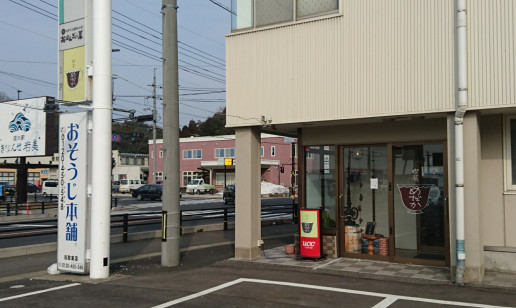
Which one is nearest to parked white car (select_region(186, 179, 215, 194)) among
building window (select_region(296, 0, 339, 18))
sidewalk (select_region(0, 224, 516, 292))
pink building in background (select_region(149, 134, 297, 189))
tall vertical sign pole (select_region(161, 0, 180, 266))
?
pink building in background (select_region(149, 134, 297, 189))

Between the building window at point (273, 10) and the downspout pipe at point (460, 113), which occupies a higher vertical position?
the building window at point (273, 10)

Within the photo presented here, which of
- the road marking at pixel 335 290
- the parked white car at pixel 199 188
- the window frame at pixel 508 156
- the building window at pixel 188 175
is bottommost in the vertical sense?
the parked white car at pixel 199 188

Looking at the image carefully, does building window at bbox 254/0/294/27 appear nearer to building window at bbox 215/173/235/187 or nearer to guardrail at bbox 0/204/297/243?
guardrail at bbox 0/204/297/243

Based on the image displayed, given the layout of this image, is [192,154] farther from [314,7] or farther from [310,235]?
[314,7]

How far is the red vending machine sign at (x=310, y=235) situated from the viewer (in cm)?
1099

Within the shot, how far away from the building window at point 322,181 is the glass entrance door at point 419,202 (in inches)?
59.0

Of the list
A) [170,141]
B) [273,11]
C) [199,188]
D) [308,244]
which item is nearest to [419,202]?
[308,244]

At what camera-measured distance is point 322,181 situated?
11.8 metres

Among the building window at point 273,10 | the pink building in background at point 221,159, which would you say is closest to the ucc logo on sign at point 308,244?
the building window at point 273,10

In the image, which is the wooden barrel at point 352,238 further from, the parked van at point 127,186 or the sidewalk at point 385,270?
the parked van at point 127,186

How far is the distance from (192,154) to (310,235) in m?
64.9

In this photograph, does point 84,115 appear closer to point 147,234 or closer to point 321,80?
point 321,80

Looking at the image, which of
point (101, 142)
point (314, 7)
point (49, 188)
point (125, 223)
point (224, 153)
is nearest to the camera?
point (101, 142)

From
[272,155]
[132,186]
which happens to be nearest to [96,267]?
[272,155]
